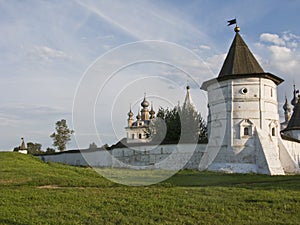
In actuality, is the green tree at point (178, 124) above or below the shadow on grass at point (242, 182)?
above

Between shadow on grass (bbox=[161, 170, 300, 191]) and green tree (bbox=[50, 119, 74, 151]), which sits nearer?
shadow on grass (bbox=[161, 170, 300, 191])

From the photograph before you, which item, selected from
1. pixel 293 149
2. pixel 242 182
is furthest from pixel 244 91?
pixel 242 182

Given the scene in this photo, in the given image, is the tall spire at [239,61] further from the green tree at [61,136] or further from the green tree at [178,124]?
the green tree at [61,136]

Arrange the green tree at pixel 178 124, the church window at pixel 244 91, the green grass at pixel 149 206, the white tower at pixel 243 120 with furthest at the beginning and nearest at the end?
the green tree at pixel 178 124, the church window at pixel 244 91, the white tower at pixel 243 120, the green grass at pixel 149 206

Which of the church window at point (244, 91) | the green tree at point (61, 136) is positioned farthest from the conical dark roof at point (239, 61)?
the green tree at point (61, 136)

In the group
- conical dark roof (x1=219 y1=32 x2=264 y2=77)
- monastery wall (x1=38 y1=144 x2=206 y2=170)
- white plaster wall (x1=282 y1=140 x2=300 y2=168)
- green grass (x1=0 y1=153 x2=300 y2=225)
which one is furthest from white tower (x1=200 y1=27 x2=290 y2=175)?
green grass (x1=0 y1=153 x2=300 y2=225)

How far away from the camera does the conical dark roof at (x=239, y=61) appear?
90.7 ft

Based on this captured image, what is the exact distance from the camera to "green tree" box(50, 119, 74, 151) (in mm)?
54938

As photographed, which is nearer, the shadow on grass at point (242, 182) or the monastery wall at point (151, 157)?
the shadow on grass at point (242, 182)

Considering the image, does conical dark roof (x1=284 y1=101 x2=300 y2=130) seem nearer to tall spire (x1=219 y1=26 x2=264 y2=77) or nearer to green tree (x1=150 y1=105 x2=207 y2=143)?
green tree (x1=150 y1=105 x2=207 y2=143)

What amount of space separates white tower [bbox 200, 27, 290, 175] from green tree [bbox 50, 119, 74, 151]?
31100mm

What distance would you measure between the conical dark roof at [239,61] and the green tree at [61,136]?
31639mm

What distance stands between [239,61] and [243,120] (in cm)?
427

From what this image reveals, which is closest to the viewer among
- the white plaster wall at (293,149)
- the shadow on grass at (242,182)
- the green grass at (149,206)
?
the green grass at (149,206)
